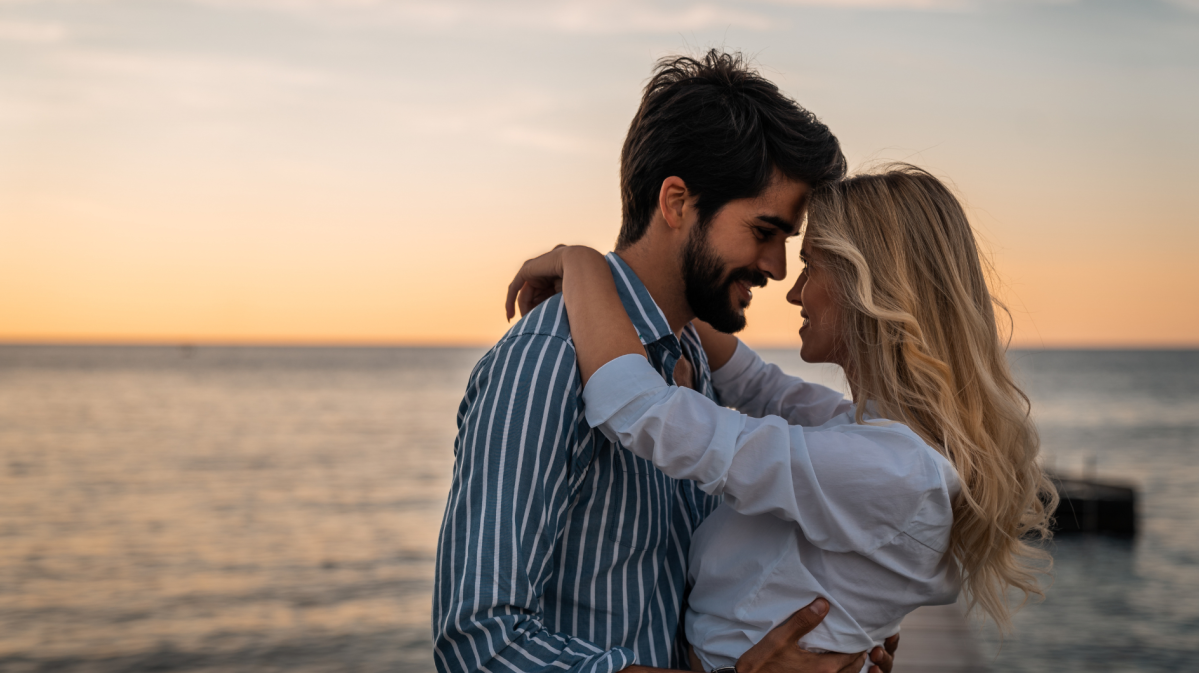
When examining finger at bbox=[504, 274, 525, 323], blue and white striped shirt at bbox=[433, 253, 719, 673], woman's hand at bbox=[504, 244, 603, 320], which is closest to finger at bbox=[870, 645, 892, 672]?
blue and white striped shirt at bbox=[433, 253, 719, 673]

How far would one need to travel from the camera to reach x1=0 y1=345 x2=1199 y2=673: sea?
10469 mm

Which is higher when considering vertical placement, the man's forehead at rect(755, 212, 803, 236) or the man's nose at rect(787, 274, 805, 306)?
the man's forehead at rect(755, 212, 803, 236)

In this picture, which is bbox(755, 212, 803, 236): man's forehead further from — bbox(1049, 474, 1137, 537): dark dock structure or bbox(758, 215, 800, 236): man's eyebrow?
bbox(1049, 474, 1137, 537): dark dock structure

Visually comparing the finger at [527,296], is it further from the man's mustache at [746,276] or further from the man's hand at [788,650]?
the man's hand at [788,650]

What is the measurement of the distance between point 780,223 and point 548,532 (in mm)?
970

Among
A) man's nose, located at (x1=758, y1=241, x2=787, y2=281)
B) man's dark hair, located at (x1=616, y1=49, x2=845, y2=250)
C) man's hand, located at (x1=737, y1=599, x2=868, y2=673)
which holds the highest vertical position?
man's dark hair, located at (x1=616, y1=49, x2=845, y2=250)

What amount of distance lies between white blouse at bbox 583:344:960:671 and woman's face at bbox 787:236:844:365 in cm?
24

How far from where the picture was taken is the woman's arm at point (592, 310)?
1.71m

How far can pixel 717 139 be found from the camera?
1.97 meters

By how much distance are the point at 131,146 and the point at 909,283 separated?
113ft

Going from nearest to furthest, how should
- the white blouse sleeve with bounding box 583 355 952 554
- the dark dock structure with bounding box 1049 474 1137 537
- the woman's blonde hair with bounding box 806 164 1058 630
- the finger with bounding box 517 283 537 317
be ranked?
the white blouse sleeve with bounding box 583 355 952 554, the woman's blonde hair with bounding box 806 164 1058 630, the finger with bounding box 517 283 537 317, the dark dock structure with bounding box 1049 474 1137 537

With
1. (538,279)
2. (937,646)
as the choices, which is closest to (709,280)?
(538,279)

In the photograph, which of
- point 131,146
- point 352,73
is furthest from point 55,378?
point 352,73

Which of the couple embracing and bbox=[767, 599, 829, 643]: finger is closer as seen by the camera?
the couple embracing
